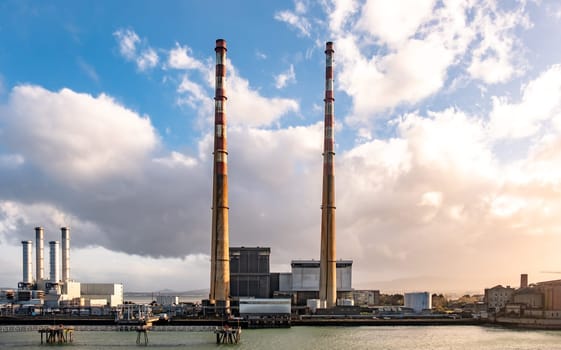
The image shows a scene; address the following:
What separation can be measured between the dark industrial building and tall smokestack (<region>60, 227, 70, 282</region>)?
2412cm

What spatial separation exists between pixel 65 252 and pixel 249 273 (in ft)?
88.3

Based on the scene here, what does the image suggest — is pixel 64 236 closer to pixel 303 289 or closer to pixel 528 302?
pixel 303 289

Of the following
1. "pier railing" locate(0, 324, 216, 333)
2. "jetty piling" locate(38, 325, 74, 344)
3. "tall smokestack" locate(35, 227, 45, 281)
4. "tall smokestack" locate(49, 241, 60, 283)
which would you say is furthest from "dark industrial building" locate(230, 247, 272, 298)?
"tall smokestack" locate(35, 227, 45, 281)

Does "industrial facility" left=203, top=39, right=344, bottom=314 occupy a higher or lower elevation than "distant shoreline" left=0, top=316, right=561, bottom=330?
higher

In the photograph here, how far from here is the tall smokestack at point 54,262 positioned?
238 ft

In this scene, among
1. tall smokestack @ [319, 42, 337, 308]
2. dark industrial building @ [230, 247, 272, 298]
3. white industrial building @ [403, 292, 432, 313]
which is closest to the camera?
tall smokestack @ [319, 42, 337, 308]

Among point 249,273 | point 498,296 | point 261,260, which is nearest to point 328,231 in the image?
point 261,260

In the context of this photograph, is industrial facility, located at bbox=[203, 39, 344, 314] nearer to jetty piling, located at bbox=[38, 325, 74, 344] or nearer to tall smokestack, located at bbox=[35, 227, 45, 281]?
jetty piling, located at bbox=[38, 325, 74, 344]

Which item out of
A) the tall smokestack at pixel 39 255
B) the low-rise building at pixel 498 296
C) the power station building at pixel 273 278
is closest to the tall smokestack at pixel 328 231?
the power station building at pixel 273 278

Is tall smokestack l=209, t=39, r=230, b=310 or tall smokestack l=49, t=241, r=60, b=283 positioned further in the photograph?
tall smokestack l=49, t=241, r=60, b=283

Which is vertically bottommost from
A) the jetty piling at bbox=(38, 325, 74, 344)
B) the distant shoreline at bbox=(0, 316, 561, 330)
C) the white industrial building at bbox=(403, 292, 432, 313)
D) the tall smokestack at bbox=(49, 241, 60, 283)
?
the distant shoreline at bbox=(0, 316, 561, 330)

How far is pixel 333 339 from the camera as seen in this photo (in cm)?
4247

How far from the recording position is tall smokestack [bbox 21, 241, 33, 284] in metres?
73.0

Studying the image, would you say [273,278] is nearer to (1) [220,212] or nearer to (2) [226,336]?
(1) [220,212]
